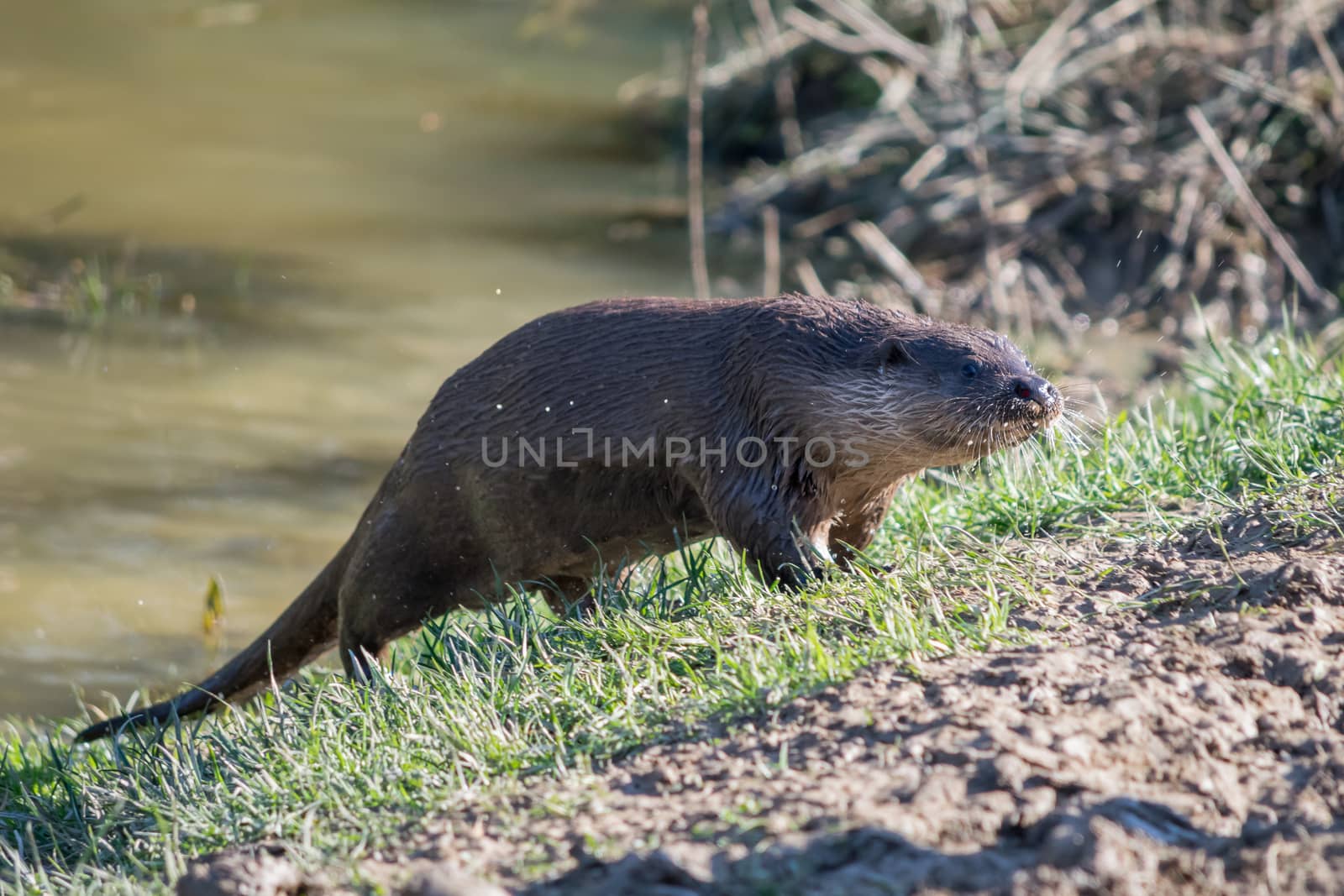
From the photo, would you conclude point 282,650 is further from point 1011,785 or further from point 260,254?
point 260,254

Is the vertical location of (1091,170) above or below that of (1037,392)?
above

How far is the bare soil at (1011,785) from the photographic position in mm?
2172

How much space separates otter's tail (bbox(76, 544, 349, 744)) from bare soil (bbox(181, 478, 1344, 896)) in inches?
55.2

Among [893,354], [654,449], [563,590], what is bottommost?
[563,590]

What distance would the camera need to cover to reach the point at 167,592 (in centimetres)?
520

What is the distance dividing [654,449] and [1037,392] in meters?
0.86

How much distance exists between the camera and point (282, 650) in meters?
4.09

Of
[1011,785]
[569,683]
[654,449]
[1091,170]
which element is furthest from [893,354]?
[1091,170]

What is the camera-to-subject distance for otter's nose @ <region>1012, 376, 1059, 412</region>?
3.36m

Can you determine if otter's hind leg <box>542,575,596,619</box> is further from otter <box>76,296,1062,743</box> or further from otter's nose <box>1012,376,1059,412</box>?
otter's nose <box>1012,376,1059,412</box>

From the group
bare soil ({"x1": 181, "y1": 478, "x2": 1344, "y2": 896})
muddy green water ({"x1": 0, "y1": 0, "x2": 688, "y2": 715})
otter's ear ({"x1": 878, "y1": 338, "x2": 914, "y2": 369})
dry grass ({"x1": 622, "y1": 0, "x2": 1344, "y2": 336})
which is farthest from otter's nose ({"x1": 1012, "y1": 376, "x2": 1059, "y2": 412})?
dry grass ({"x1": 622, "y1": 0, "x2": 1344, "y2": 336})

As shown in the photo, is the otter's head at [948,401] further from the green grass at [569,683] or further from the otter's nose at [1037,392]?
the green grass at [569,683]

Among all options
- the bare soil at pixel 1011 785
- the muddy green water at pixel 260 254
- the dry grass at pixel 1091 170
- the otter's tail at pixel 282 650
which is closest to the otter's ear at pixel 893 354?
the bare soil at pixel 1011 785

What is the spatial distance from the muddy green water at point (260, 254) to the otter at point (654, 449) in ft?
3.99
